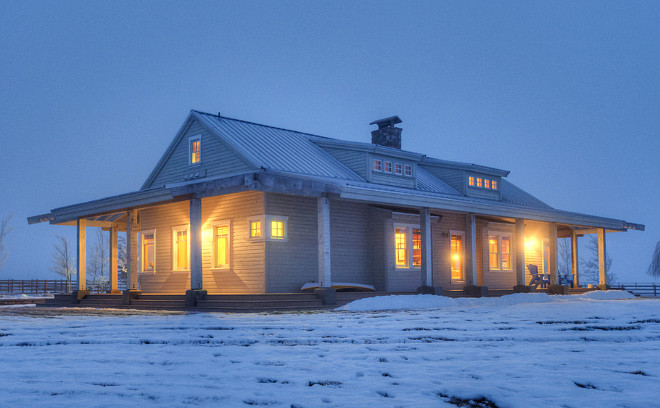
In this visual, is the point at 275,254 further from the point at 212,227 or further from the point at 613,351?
the point at 613,351

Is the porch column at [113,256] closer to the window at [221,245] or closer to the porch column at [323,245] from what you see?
the window at [221,245]

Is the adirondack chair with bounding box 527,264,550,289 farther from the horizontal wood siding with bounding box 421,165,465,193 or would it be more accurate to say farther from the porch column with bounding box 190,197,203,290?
the porch column with bounding box 190,197,203,290

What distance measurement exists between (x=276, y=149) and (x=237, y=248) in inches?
146

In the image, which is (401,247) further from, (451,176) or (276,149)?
(276,149)

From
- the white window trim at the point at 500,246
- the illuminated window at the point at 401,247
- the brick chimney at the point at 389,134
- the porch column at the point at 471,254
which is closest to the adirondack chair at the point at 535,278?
the white window trim at the point at 500,246

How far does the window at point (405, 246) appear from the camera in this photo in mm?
20953

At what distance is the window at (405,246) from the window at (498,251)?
4.96m

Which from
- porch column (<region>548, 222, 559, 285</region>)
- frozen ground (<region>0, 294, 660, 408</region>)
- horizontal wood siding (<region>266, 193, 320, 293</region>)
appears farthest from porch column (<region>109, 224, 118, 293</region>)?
porch column (<region>548, 222, 559, 285</region>)

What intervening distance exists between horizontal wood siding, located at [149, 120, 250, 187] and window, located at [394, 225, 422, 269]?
5.89m

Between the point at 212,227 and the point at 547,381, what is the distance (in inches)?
606

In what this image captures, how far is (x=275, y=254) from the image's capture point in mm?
17828

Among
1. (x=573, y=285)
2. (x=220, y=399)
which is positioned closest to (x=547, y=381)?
(x=220, y=399)

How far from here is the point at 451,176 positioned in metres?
24.8

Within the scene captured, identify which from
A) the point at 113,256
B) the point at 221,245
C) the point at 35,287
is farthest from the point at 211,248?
the point at 35,287
